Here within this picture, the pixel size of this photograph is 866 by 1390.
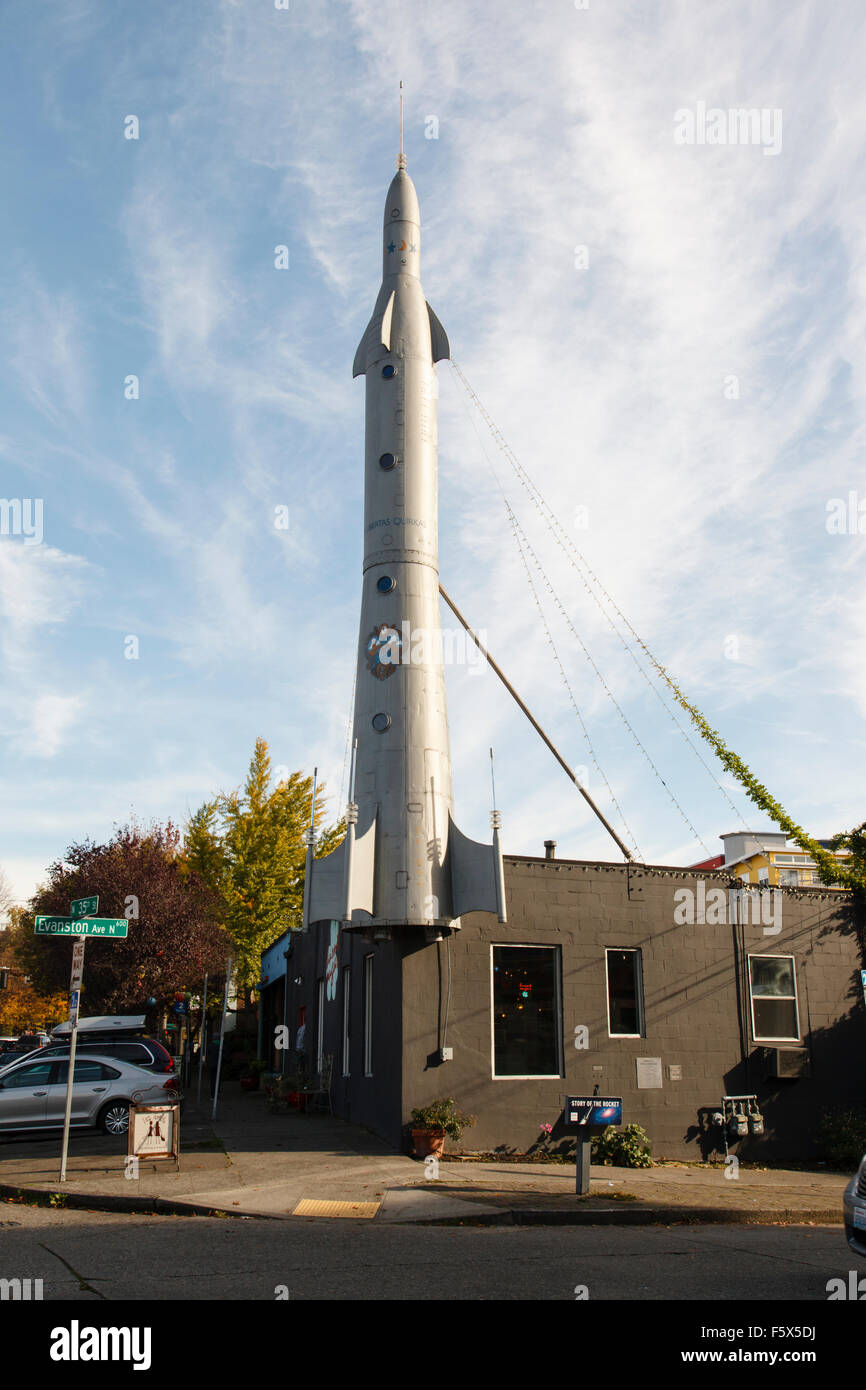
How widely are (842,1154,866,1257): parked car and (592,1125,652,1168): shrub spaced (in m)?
8.40

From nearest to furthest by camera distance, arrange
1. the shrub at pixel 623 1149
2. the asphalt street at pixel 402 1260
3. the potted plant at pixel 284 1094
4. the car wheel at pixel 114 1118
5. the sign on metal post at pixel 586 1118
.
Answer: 1. the asphalt street at pixel 402 1260
2. the sign on metal post at pixel 586 1118
3. the shrub at pixel 623 1149
4. the car wheel at pixel 114 1118
5. the potted plant at pixel 284 1094

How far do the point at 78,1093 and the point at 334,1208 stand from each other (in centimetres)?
838

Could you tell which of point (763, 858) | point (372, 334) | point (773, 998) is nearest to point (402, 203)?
point (372, 334)

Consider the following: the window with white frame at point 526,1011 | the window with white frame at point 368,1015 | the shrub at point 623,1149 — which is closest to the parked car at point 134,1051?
the window with white frame at point 368,1015

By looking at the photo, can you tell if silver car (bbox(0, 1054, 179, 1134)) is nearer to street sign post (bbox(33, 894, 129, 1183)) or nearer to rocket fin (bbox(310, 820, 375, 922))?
street sign post (bbox(33, 894, 129, 1183))

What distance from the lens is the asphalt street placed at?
749 cm

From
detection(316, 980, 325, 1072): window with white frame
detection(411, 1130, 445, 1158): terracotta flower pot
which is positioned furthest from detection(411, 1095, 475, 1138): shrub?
detection(316, 980, 325, 1072): window with white frame

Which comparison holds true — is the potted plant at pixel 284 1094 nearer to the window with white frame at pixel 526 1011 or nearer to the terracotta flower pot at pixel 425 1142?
the window with white frame at pixel 526 1011

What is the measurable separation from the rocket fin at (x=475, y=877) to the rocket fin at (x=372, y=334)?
942cm

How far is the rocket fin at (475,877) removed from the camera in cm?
1573

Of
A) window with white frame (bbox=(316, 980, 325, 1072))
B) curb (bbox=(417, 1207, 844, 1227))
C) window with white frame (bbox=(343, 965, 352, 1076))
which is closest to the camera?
curb (bbox=(417, 1207, 844, 1227))

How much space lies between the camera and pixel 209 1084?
108ft
